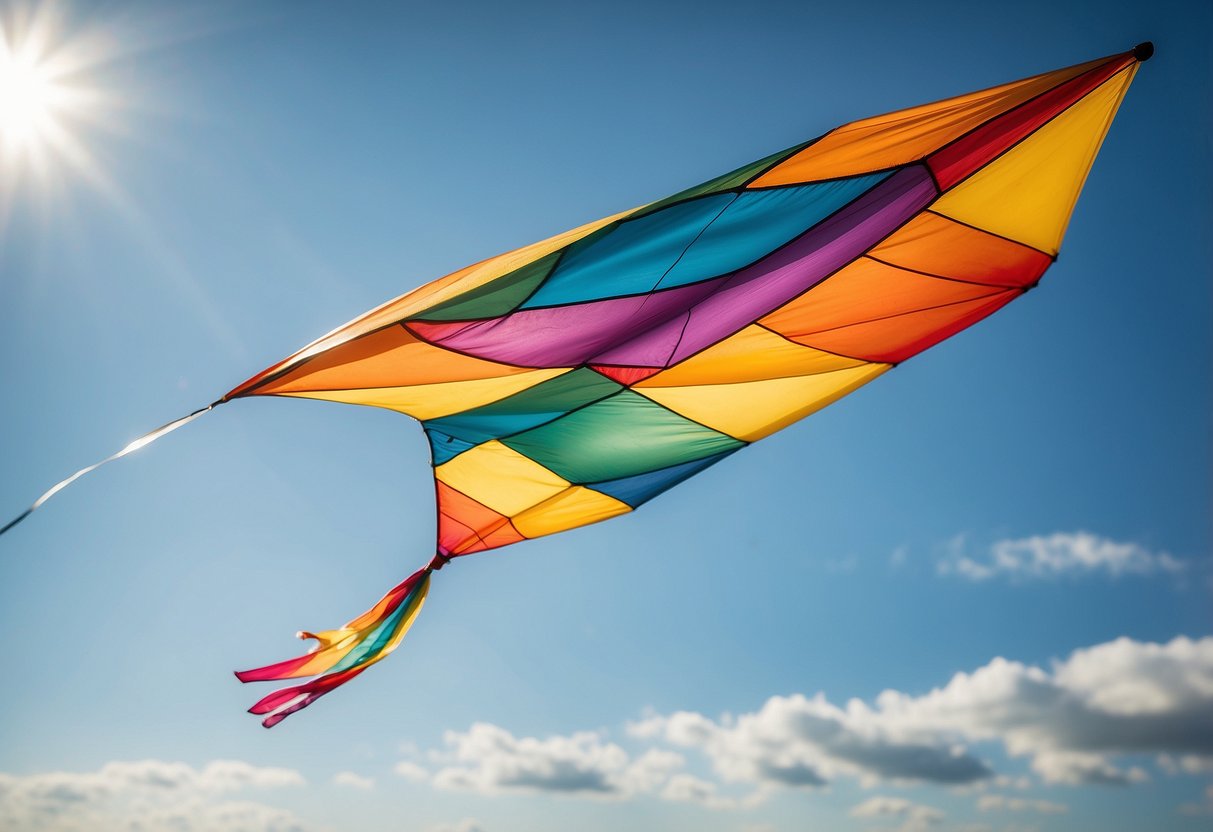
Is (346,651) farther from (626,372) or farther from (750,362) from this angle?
(750,362)

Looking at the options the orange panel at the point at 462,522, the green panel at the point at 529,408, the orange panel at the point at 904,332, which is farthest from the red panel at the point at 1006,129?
the orange panel at the point at 462,522

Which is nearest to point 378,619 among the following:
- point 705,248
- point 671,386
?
point 671,386

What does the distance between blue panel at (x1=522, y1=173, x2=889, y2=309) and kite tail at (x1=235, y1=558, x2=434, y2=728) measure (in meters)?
1.95

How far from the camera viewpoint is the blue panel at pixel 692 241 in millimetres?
3158

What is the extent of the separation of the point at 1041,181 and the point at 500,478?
3350 mm

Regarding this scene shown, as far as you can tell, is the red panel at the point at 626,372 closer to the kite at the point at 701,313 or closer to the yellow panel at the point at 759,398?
the kite at the point at 701,313

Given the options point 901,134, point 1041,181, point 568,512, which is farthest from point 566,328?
point 1041,181

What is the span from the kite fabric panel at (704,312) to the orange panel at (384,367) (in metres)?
0.01

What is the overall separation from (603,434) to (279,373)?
222 centimetres

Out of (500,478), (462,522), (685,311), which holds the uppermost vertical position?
(685,311)

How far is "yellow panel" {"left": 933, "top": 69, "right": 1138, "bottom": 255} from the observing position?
9.94 feet

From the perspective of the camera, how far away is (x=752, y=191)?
3.12 m

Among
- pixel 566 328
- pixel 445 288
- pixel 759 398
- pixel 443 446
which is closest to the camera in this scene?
pixel 445 288

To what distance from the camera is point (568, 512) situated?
5.18 m
